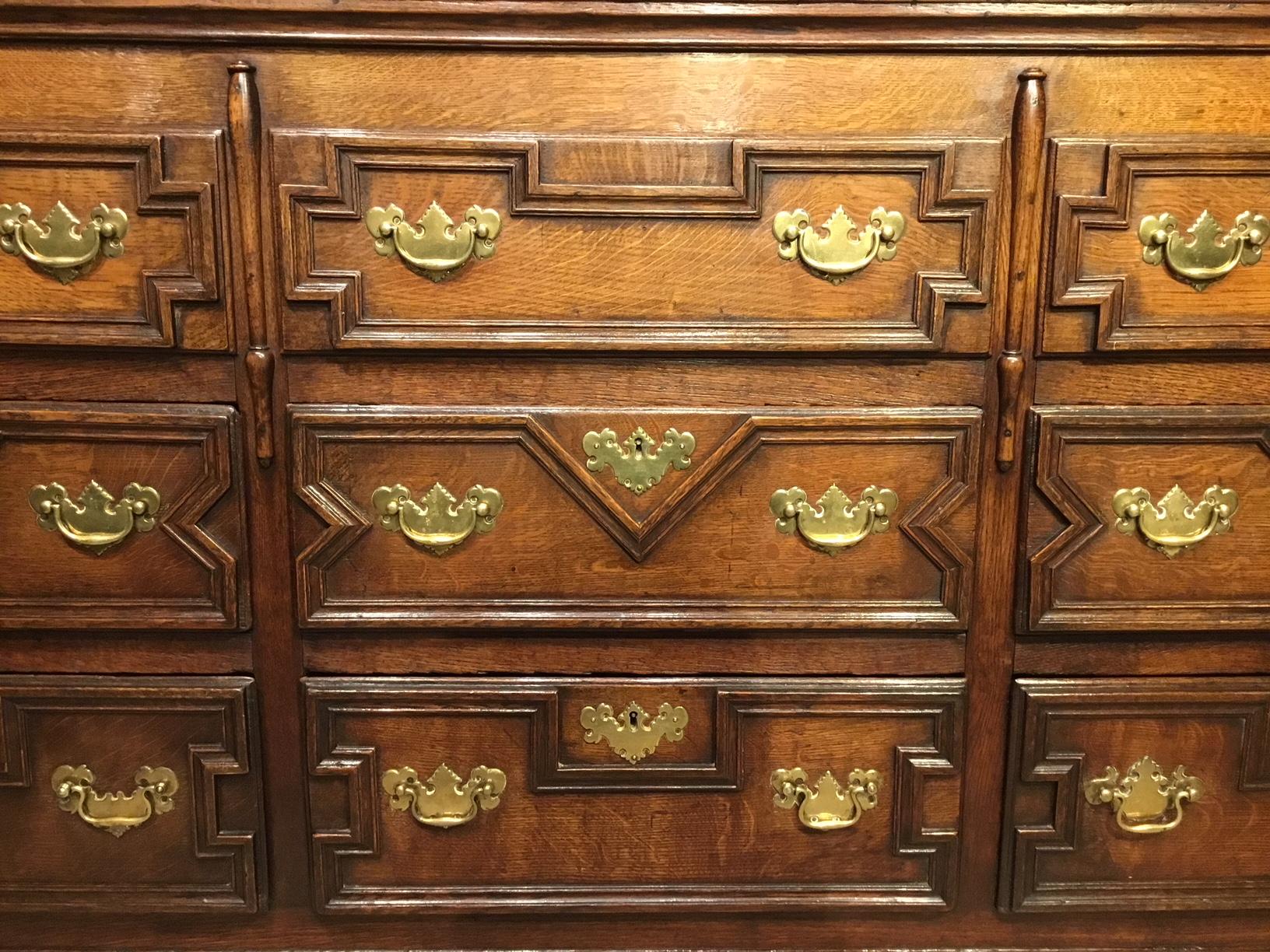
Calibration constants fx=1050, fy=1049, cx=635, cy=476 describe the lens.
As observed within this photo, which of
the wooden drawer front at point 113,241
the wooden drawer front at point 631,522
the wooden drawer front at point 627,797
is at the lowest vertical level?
the wooden drawer front at point 627,797

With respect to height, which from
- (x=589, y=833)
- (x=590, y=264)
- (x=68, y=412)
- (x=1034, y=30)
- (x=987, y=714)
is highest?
(x=1034, y=30)

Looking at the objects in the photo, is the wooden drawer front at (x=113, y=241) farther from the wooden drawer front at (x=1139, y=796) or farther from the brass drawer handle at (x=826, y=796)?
the wooden drawer front at (x=1139, y=796)

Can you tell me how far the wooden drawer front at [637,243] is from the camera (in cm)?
98

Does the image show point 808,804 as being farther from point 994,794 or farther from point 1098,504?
point 1098,504

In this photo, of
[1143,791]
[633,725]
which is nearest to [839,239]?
[633,725]

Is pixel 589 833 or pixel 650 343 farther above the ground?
pixel 650 343

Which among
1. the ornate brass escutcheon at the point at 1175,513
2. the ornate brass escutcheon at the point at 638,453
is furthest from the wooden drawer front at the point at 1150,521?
the ornate brass escutcheon at the point at 638,453

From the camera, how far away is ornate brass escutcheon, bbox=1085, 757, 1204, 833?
1.11 metres

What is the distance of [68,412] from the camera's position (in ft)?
3.33

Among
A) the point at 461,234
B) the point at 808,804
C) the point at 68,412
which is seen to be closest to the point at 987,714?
the point at 808,804

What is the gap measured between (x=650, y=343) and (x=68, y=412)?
22.3 inches

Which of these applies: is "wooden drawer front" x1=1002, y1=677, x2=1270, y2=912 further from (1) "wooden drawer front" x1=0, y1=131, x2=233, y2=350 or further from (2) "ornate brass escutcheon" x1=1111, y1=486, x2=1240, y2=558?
(1) "wooden drawer front" x1=0, y1=131, x2=233, y2=350

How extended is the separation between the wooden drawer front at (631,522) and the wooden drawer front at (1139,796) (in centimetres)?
18

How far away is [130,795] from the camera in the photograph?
1104 mm
